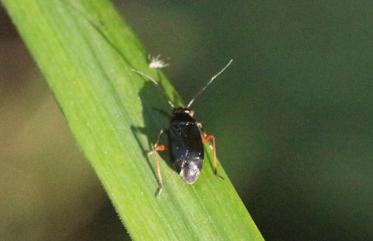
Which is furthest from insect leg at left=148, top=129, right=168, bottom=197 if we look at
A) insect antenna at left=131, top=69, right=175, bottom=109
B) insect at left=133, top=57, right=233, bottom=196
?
insect antenna at left=131, top=69, right=175, bottom=109

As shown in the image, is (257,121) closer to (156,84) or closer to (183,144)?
(183,144)

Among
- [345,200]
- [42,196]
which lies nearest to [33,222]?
[42,196]

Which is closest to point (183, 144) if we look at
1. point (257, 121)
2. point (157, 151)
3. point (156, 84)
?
point (157, 151)

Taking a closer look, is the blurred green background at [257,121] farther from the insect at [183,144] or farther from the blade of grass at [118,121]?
the blade of grass at [118,121]

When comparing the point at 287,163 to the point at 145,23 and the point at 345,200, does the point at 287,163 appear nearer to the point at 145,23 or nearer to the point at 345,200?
the point at 345,200

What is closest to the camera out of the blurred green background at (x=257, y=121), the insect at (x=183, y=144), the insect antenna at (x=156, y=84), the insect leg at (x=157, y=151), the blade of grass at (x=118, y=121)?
the blade of grass at (x=118, y=121)

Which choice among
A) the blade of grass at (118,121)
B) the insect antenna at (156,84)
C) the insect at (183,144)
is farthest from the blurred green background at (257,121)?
the blade of grass at (118,121)
